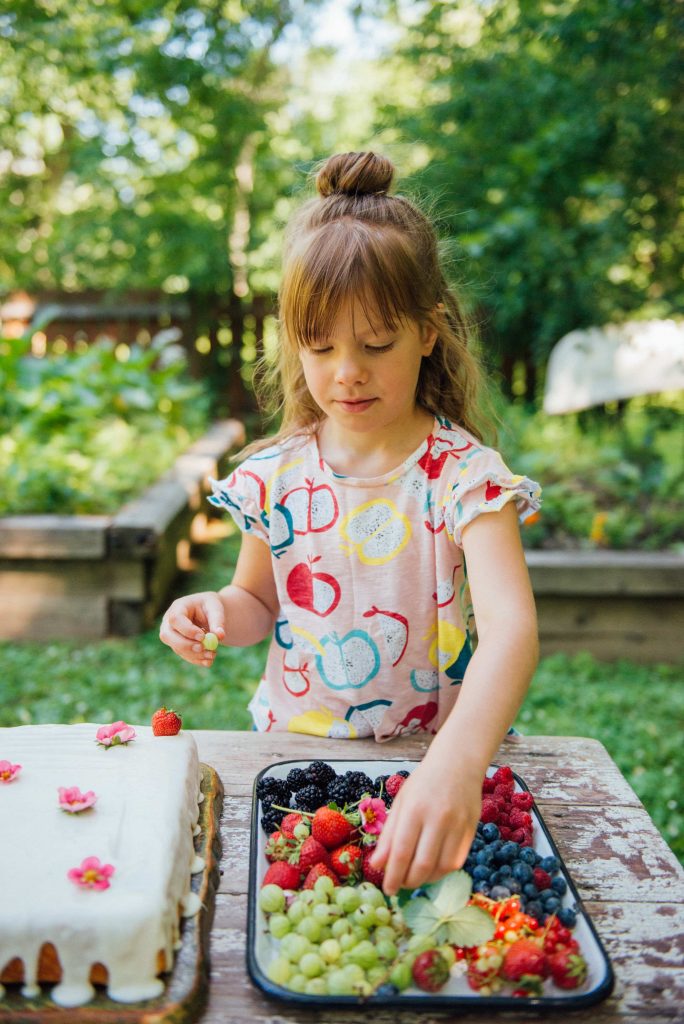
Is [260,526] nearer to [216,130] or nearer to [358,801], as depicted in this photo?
[358,801]

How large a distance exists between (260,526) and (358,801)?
66cm

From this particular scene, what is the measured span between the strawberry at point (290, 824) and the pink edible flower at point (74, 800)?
246 millimetres

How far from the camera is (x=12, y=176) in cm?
937

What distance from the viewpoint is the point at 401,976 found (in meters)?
0.94

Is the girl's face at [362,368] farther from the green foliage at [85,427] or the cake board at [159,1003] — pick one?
the green foliage at [85,427]

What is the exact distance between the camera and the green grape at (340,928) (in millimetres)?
1003

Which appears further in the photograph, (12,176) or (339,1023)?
(12,176)

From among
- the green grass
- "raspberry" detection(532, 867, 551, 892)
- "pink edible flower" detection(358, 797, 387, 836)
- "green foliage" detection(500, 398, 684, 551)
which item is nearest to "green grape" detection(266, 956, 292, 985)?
"pink edible flower" detection(358, 797, 387, 836)

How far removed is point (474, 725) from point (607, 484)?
417cm

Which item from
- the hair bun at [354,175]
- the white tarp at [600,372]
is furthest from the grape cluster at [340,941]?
the white tarp at [600,372]

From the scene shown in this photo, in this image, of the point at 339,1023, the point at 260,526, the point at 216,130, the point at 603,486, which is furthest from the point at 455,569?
the point at 216,130

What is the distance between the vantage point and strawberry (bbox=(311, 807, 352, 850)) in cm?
115

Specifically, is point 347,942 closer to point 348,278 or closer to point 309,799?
point 309,799

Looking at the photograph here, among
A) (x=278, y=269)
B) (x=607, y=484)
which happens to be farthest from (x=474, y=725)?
(x=607, y=484)
